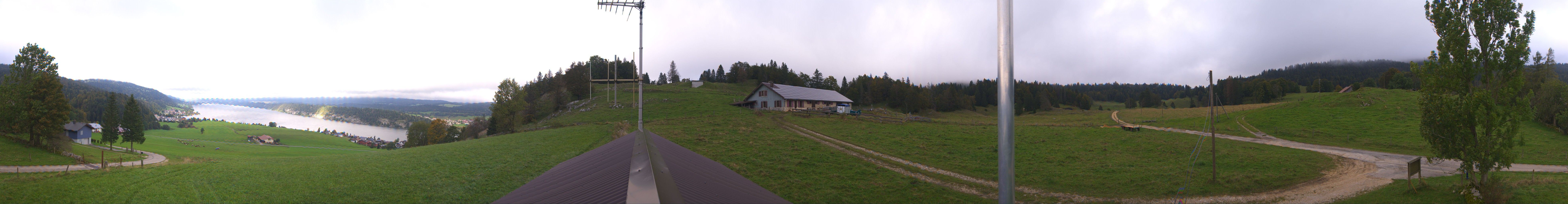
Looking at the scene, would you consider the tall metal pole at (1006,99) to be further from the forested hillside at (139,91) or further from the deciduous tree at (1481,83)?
the forested hillside at (139,91)

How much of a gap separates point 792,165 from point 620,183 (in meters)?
12.5

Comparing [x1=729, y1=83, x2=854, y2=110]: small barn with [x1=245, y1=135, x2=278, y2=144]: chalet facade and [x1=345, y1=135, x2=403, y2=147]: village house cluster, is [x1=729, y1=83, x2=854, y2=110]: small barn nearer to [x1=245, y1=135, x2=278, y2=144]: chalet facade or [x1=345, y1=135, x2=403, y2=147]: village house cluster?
→ [x1=345, y1=135, x2=403, y2=147]: village house cluster

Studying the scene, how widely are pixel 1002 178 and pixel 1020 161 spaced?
781 inches

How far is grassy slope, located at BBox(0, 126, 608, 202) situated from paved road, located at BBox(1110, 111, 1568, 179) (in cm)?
2510

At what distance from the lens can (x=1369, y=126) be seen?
108 ft

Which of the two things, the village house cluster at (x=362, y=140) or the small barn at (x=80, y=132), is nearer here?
the small barn at (x=80, y=132)

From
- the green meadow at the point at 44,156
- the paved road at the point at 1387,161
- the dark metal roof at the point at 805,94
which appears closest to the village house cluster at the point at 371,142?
the green meadow at the point at 44,156

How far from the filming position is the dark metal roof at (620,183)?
4617 mm

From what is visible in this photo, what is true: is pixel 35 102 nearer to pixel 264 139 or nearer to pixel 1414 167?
pixel 264 139

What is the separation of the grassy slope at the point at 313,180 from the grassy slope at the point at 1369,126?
36687 millimetres

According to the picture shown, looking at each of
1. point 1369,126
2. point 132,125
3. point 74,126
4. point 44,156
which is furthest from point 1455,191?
point 74,126

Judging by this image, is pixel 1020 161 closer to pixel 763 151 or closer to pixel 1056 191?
pixel 1056 191

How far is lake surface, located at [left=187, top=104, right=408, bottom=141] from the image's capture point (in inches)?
2982

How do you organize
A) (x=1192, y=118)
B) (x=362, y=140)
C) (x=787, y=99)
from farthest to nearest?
(x=362, y=140), (x=787, y=99), (x=1192, y=118)
